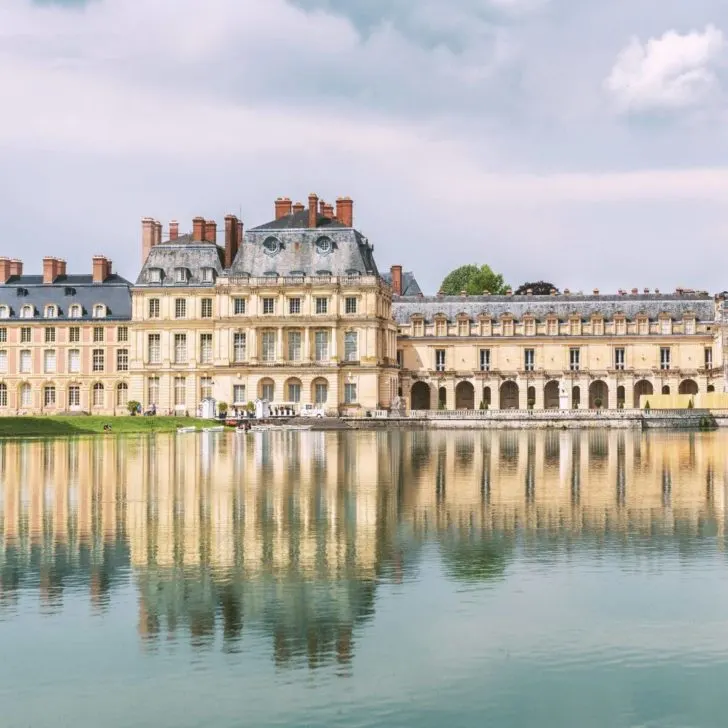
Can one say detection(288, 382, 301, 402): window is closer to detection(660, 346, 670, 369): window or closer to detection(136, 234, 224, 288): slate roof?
detection(136, 234, 224, 288): slate roof

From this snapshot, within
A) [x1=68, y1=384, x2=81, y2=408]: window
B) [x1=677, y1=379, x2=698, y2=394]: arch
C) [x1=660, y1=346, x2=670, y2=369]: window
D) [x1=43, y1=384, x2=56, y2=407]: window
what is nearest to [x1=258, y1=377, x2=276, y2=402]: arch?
[x1=68, y1=384, x2=81, y2=408]: window

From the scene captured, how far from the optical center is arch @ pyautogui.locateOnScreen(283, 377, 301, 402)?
9275 cm

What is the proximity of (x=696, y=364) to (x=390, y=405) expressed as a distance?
83.1 feet

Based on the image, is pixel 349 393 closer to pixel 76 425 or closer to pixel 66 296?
pixel 66 296

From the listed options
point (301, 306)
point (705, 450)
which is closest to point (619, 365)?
point (301, 306)

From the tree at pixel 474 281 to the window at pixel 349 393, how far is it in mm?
33188

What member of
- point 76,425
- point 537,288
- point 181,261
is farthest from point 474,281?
point 76,425

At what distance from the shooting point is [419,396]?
103938mm

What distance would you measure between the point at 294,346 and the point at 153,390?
36.7 ft

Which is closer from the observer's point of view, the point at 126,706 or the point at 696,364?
the point at 126,706

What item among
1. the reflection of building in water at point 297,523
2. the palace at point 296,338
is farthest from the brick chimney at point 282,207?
the reflection of building in water at point 297,523

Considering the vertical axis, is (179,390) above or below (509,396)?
above

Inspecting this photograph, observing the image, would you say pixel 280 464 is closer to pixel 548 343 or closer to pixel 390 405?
pixel 390 405

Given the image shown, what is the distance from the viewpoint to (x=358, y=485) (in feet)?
107
